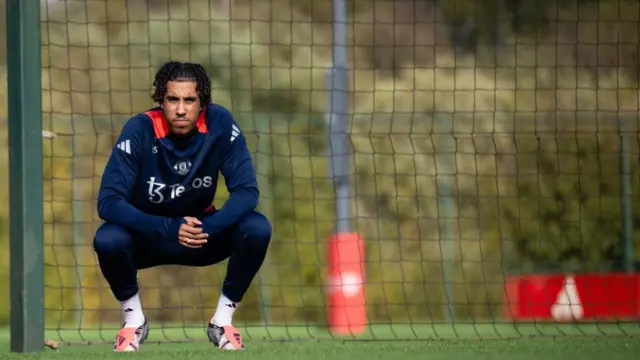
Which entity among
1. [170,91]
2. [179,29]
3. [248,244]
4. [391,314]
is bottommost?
[391,314]

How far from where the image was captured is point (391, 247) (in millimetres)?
12359

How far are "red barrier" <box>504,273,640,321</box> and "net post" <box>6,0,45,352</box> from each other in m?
4.37

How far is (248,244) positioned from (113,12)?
1035cm

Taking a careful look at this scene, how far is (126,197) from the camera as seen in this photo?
5914 mm

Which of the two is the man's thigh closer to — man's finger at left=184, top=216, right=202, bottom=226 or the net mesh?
man's finger at left=184, top=216, right=202, bottom=226

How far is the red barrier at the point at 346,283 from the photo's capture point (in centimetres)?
1055

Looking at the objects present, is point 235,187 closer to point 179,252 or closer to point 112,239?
point 179,252

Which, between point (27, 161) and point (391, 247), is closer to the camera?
point (27, 161)

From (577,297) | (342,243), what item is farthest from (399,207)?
Answer: (577,297)

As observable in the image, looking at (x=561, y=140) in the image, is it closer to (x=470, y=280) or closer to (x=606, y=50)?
(x=470, y=280)

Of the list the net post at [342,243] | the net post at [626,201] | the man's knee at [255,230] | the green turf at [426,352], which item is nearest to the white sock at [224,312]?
the green turf at [426,352]

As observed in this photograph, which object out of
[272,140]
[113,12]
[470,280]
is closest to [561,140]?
[470,280]

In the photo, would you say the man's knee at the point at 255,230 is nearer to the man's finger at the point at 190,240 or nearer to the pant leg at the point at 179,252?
the pant leg at the point at 179,252

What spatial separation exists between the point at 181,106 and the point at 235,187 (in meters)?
0.40
